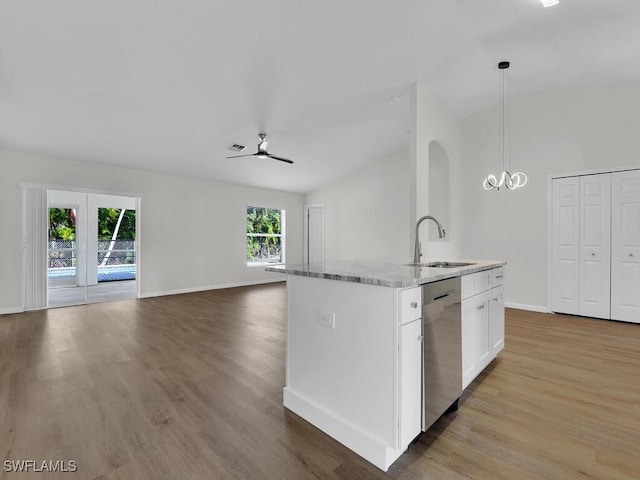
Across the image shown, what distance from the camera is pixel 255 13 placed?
2699mm

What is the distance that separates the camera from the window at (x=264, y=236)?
788 cm

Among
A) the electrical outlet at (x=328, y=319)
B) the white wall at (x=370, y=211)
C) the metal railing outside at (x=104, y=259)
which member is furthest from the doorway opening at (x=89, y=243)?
the electrical outlet at (x=328, y=319)

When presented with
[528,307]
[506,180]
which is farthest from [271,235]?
[528,307]

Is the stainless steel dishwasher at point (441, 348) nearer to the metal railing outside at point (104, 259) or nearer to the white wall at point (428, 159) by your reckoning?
the white wall at point (428, 159)

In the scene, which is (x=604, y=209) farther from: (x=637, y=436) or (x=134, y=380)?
(x=134, y=380)

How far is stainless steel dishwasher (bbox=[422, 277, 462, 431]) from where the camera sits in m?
1.64

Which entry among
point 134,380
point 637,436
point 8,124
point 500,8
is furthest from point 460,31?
point 8,124

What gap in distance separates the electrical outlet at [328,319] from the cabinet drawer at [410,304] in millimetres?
404

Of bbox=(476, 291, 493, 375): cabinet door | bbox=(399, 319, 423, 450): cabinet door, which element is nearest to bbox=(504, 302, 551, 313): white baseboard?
bbox=(476, 291, 493, 375): cabinet door

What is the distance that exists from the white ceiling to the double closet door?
4.87 ft

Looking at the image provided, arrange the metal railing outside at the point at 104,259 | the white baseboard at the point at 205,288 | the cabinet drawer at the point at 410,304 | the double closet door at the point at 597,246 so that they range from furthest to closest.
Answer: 1. the white baseboard at the point at 205,288
2. the metal railing outside at the point at 104,259
3. the double closet door at the point at 597,246
4. the cabinet drawer at the point at 410,304

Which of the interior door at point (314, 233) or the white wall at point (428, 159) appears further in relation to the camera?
the interior door at point (314, 233)

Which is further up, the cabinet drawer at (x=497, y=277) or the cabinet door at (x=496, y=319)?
the cabinet drawer at (x=497, y=277)

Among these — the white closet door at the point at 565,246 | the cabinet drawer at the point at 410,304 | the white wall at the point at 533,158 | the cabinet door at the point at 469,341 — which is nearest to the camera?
the cabinet drawer at the point at 410,304
